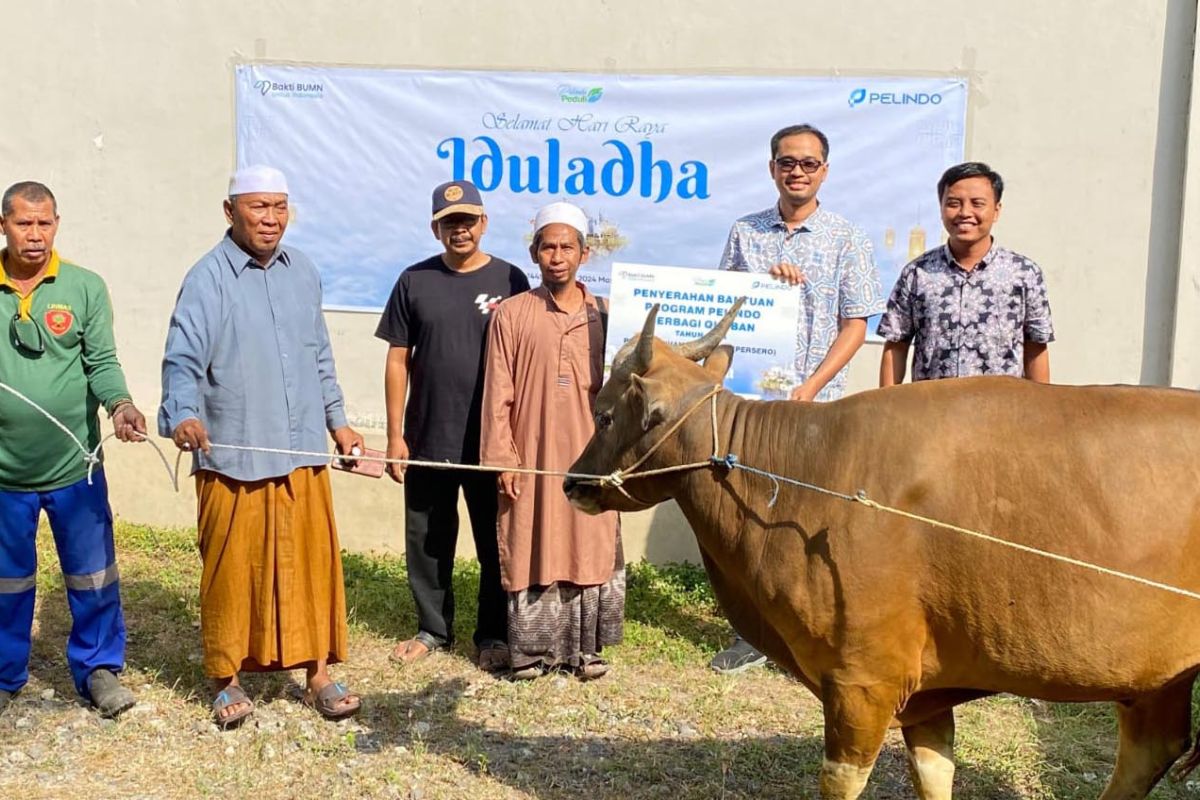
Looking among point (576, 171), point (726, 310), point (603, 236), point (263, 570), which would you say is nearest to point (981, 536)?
→ point (726, 310)

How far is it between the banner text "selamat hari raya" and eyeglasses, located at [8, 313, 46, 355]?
317 centimetres

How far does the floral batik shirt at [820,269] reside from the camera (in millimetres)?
5578

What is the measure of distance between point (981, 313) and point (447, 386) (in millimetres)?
2483

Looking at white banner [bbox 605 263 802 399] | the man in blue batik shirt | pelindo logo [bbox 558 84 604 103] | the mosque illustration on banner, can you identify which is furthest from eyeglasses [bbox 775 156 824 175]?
pelindo logo [bbox 558 84 604 103]

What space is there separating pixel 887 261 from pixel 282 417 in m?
3.81

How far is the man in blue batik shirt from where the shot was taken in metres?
5.50

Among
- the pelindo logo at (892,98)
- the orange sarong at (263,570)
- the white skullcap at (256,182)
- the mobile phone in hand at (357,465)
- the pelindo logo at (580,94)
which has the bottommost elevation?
the orange sarong at (263,570)

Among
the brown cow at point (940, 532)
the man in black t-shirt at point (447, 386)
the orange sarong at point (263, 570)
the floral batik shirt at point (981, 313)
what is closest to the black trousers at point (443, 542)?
the man in black t-shirt at point (447, 386)

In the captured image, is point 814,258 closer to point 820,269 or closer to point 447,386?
point 820,269

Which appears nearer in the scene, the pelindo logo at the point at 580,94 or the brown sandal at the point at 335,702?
the brown sandal at the point at 335,702

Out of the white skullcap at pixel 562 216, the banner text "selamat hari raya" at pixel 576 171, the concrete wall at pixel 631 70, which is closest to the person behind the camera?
the white skullcap at pixel 562 216

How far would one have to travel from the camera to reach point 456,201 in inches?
222

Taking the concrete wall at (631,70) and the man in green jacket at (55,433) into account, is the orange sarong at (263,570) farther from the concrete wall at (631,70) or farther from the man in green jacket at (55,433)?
the concrete wall at (631,70)

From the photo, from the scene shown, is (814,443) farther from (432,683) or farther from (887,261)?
(887,261)
